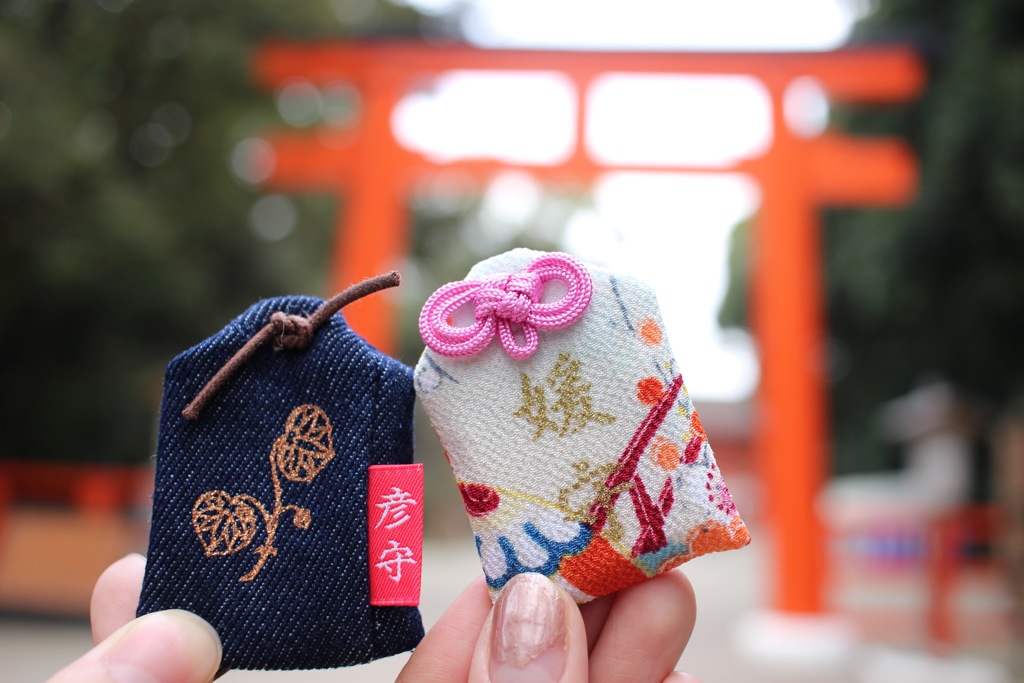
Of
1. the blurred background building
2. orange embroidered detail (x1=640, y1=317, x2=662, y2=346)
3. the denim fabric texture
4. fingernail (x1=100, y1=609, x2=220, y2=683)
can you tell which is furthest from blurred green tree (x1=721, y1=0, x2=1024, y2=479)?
fingernail (x1=100, y1=609, x2=220, y2=683)

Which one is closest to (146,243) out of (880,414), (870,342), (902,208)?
(902,208)

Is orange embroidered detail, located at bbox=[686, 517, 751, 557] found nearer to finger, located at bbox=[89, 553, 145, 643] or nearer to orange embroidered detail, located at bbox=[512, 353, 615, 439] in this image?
orange embroidered detail, located at bbox=[512, 353, 615, 439]

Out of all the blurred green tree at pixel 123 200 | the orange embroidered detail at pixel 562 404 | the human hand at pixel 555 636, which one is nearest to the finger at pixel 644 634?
the human hand at pixel 555 636

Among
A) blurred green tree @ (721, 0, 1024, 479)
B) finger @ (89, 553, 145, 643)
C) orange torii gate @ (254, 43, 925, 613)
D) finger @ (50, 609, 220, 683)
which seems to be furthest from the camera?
blurred green tree @ (721, 0, 1024, 479)

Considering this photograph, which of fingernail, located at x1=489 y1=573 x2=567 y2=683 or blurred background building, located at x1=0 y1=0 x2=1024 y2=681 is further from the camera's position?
blurred background building, located at x1=0 y1=0 x2=1024 y2=681

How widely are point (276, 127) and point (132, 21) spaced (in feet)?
3.15

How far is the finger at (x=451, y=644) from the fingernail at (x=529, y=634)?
0.05m

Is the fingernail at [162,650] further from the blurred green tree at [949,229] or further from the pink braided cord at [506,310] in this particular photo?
the blurred green tree at [949,229]

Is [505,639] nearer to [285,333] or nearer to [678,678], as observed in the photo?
[678,678]

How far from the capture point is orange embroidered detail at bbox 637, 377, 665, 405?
1.96ft

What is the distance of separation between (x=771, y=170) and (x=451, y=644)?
10.1 feet

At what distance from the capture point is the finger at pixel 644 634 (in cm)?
59

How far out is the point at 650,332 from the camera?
0.61 metres

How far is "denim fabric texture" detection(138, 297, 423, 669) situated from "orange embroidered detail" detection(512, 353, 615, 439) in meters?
0.08
